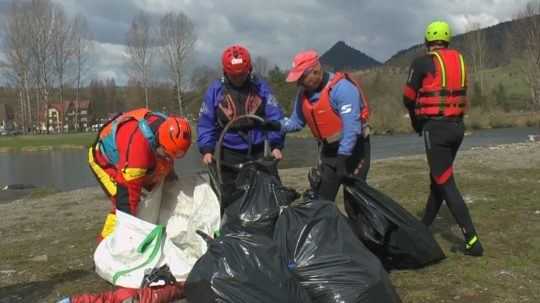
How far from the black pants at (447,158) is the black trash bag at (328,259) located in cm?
129

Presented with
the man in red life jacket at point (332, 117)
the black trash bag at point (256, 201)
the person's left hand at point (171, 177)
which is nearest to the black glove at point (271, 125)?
the man in red life jacket at point (332, 117)

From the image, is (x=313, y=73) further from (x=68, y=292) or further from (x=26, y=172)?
(x=26, y=172)

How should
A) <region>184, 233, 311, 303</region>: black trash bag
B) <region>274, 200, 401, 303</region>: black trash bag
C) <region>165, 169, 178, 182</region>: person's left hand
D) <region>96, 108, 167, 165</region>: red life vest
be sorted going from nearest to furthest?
<region>184, 233, 311, 303</region>: black trash bag, <region>274, 200, 401, 303</region>: black trash bag, <region>96, 108, 167, 165</region>: red life vest, <region>165, 169, 178, 182</region>: person's left hand

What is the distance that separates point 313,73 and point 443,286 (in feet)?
5.72

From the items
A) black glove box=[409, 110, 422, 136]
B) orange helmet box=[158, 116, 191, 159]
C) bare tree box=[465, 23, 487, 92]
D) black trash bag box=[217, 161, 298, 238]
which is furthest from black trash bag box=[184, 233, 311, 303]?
bare tree box=[465, 23, 487, 92]

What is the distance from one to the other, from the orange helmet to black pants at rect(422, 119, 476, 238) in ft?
6.37

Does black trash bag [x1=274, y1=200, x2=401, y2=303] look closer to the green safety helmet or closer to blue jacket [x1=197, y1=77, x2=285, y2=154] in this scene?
blue jacket [x1=197, y1=77, x2=285, y2=154]

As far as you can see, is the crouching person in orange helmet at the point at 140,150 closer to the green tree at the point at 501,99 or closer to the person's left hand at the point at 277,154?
the person's left hand at the point at 277,154

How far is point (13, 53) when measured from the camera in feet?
165

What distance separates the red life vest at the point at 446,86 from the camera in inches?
163

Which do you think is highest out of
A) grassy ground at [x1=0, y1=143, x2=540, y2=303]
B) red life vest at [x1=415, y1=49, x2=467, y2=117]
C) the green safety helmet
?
the green safety helmet

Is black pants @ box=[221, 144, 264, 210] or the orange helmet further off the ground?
the orange helmet

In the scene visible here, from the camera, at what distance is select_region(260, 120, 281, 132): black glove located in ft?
14.3

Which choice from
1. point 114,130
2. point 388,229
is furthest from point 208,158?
point 388,229
